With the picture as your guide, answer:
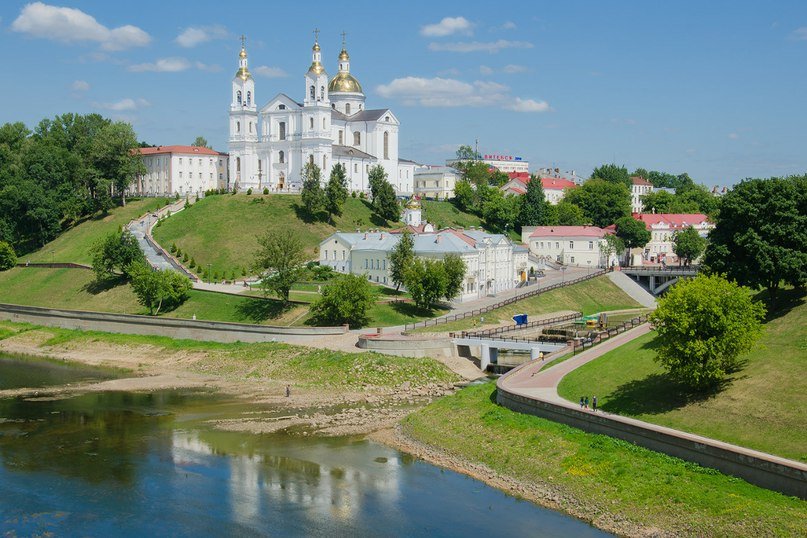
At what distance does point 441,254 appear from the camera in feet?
246

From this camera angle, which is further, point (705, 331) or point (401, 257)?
point (401, 257)

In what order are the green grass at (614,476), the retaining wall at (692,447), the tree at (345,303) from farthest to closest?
the tree at (345,303) < the retaining wall at (692,447) < the green grass at (614,476)

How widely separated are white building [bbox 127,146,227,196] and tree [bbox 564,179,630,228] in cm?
4821

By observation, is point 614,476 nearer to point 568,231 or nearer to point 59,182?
point 568,231

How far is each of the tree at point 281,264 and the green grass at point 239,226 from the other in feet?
49.7

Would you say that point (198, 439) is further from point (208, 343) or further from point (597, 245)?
point (597, 245)

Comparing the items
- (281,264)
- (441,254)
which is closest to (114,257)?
(281,264)

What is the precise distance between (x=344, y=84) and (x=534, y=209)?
30.2m

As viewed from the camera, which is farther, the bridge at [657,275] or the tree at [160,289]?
the bridge at [657,275]

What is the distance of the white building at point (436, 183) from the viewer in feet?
429

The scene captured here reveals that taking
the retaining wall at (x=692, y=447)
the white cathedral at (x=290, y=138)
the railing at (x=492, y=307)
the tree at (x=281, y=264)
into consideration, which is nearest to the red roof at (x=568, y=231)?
the railing at (x=492, y=307)

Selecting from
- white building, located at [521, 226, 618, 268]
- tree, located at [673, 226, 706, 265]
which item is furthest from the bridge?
tree, located at [673, 226, 706, 265]

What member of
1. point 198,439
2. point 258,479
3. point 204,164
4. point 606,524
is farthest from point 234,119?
point 606,524

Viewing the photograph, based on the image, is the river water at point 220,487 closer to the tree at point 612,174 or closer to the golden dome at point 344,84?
the golden dome at point 344,84
